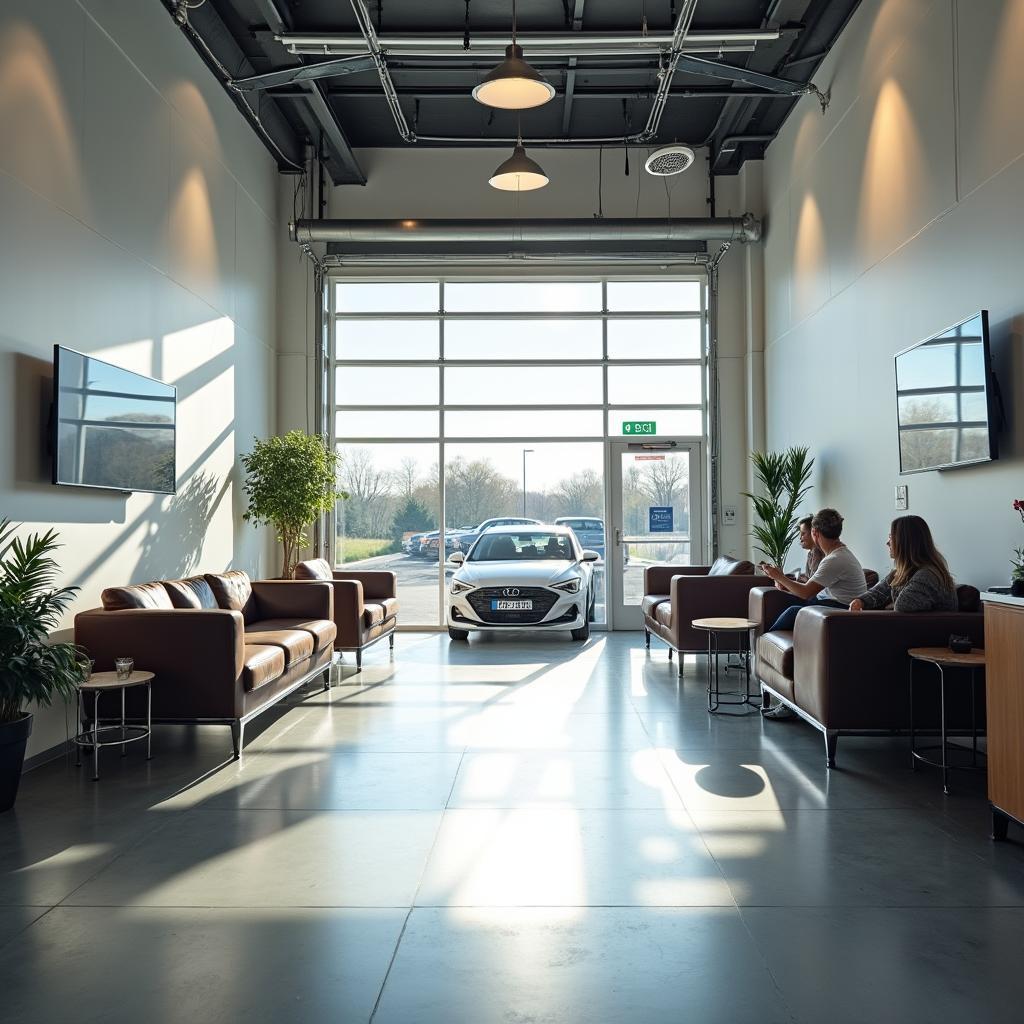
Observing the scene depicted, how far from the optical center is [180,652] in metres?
4.74

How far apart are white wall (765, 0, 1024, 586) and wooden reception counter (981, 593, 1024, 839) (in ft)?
4.77

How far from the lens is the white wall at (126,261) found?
182 inches

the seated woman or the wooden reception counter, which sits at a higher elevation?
the seated woman

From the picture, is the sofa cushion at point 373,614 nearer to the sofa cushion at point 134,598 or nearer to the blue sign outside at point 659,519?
the sofa cushion at point 134,598

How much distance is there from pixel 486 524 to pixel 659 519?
6.62 feet

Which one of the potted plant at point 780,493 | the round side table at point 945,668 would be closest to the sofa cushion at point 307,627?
the round side table at point 945,668

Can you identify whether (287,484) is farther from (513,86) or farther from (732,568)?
(513,86)

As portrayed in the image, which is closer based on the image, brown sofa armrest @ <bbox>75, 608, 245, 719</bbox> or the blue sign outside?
brown sofa armrest @ <bbox>75, 608, 245, 719</bbox>

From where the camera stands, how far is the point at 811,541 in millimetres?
6891

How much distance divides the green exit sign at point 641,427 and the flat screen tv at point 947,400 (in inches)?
186

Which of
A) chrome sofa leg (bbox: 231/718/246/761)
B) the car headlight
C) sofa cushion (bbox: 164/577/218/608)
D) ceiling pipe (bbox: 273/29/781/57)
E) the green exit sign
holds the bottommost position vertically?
chrome sofa leg (bbox: 231/718/246/761)

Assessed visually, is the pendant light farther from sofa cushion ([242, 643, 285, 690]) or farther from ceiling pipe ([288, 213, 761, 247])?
ceiling pipe ([288, 213, 761, 247])

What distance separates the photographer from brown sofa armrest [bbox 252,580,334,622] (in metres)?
7.04

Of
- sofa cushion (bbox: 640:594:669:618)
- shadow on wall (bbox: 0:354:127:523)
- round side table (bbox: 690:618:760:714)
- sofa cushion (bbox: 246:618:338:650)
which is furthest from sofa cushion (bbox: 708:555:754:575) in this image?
shadow on wall (bbox: 0:354:127:523)
